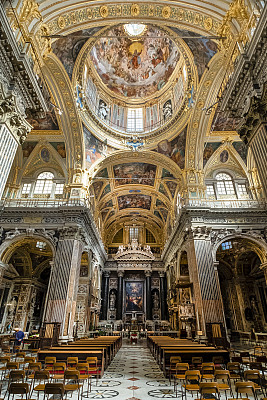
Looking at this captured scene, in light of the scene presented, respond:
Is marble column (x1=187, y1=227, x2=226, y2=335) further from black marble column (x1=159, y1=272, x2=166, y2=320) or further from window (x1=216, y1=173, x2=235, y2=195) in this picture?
black marble column (x1=159, y1=272, x2=166, y2=320)

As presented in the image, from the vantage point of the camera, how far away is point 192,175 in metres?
18.1

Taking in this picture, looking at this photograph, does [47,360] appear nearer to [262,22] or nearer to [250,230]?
[262,22]

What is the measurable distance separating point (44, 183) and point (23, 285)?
9.08 meters

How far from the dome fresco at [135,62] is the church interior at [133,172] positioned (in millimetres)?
108

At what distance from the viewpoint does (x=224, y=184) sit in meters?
18.7

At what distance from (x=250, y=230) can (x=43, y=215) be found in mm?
12848

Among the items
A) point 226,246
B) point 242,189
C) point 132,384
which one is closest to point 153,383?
point 132,384

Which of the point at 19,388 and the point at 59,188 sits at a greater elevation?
the point at 59,188

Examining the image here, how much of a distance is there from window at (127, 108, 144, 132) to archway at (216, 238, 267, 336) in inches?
446

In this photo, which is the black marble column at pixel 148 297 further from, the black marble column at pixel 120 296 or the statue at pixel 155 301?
the black marble column at pixel 120 296

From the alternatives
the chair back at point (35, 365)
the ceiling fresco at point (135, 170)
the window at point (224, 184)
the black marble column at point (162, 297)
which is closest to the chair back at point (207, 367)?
the chair back at point (35, 365)

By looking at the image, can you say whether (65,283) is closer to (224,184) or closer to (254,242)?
(254,242)

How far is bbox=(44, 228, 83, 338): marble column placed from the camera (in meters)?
13.6

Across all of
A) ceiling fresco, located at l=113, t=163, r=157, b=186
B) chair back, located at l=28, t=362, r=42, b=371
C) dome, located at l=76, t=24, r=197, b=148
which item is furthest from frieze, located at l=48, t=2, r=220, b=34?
chair back, located at l=28, t=362, r=42, b=371
